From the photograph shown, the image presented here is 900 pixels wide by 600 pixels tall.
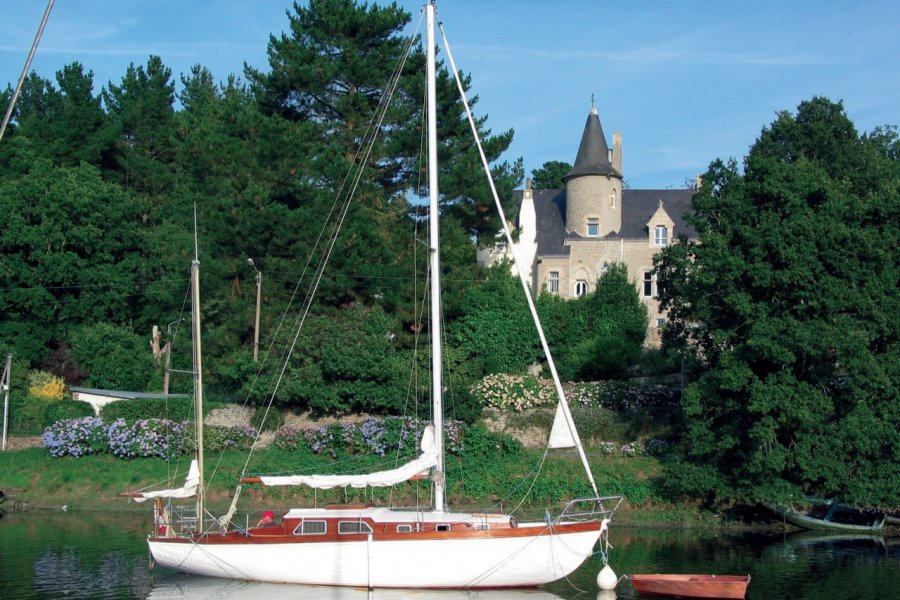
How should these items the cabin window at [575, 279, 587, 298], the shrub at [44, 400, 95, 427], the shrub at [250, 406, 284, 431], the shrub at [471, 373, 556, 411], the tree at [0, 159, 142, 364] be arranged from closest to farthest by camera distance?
the shrub at [471, 373, 556, 411], the shrub at [250, 406, 284, 431], the shrub at [44, 400, 95, 427], the tree at [0, 159, 142, 364], the cabin window at [575, 279, 587, 298]

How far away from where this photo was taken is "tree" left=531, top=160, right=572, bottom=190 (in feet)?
→ 328

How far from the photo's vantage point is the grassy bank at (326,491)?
1433 inches

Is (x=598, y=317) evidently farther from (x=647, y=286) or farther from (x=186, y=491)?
(x=186, y=491)

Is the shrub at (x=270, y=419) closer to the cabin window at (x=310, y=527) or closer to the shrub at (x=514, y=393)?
the shrub at (x=514, y=393)

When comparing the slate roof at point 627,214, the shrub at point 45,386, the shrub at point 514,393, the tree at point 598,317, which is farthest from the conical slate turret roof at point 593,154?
the shrub at point 45,386

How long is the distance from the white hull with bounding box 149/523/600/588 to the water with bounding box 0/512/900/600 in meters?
0.33

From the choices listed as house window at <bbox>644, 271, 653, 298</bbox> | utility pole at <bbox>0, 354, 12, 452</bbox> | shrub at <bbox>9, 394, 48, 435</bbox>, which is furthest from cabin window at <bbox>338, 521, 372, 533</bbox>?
house window at <bbox>644, 271, 653, 298</bbox>

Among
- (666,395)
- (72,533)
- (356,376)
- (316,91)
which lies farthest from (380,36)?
(72,533)

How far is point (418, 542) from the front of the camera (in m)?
24.4

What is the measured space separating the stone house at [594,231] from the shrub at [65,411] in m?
29.0

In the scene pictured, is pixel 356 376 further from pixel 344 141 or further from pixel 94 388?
pixel 94 388

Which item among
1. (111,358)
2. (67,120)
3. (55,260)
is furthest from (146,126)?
(111,358)

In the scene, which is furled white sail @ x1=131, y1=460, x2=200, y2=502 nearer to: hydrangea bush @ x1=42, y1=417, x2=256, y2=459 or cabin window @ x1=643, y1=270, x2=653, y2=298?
Answer: hydrangea bush @ x1=42, y1=417, x2=256, y2=459

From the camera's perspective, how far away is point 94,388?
54438mm
